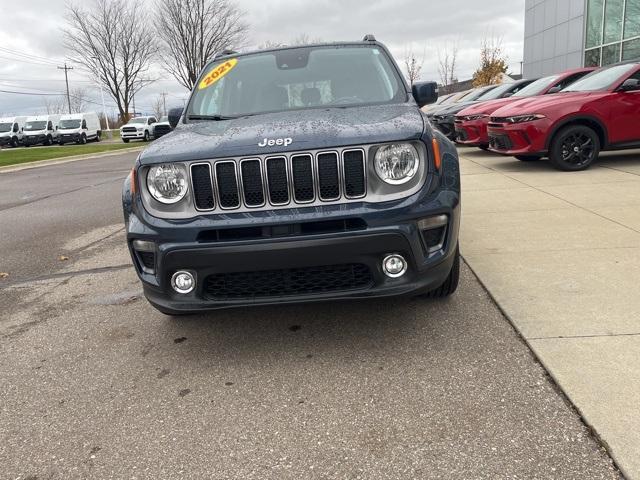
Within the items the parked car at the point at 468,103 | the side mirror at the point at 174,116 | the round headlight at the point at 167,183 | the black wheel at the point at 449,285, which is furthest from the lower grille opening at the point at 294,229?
the parked car at the point at 468,103

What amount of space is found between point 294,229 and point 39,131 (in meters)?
43.4

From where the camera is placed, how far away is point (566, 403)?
2.49 m

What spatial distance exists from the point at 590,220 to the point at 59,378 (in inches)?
196

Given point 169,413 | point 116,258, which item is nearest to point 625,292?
point 169,413

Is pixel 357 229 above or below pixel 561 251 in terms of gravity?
above

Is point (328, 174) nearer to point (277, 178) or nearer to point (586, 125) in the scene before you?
point (277, 178)

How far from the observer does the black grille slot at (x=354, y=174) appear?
111 inches

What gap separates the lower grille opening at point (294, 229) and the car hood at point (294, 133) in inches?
15.2

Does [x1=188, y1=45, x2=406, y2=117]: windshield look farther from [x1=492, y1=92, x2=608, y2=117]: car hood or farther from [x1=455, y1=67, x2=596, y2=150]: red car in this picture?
[x1=455, y1=67, x2=596, y2=150]: red car

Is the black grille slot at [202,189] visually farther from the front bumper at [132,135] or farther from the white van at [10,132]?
the white van at [10,132]

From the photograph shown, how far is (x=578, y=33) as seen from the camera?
74.1 ft

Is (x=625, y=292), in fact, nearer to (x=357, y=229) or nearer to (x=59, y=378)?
(x=357, y=229)

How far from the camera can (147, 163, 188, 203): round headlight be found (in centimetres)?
290

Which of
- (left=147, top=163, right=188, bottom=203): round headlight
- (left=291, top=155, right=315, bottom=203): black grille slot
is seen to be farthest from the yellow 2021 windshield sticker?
(left=291, top=155, right=315, bottom=203): black grille slot
